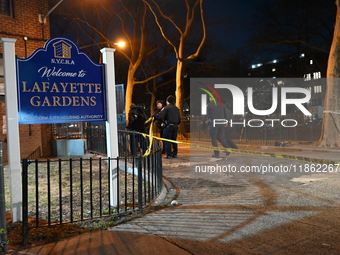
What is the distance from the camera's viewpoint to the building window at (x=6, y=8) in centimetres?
1166

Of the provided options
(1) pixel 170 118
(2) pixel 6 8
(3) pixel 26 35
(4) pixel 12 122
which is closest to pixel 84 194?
(4) pixel 12 122

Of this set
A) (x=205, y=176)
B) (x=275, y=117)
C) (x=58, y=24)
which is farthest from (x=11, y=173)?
(x=58, y=24)

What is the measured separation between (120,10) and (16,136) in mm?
22533

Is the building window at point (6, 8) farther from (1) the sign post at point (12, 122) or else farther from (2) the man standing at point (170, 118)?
(1) the sign post at point (12, 122)

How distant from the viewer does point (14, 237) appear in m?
4.50

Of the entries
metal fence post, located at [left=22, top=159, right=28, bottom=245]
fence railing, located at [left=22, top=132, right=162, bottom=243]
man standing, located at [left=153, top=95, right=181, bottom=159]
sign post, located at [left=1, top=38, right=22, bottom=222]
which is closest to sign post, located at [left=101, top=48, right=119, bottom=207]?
fence railing, located at [left=22, top=132, right=162, bottom=243]

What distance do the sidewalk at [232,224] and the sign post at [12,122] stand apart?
3.73ft

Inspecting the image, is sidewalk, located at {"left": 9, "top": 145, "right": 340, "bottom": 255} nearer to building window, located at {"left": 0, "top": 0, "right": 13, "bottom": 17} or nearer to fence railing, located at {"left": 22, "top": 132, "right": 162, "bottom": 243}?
fence railing, located at {"left": 22, "top": 132, "right": 162, "bottom": 243}

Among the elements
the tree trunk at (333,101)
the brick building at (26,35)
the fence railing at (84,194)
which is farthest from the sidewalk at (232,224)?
the tree trunk at (333,101)

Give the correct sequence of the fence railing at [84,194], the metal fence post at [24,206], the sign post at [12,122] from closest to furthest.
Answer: the metal fence post at [24,206], the fence railing at [84,194], the sign post at [12,122]

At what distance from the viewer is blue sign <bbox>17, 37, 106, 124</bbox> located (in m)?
5.21

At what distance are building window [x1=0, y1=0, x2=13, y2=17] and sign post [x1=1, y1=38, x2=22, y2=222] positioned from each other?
7784 mm

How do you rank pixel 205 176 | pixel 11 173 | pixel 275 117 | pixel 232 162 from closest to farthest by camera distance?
pixel 11 173 < pixel 205 176 < pixel 232 162 < pixel 275 117

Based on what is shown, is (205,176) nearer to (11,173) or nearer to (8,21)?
(11,173)
